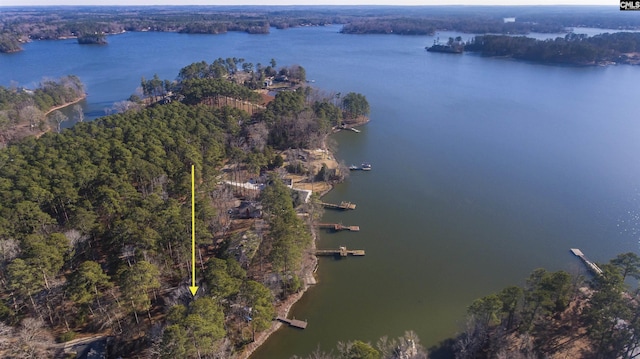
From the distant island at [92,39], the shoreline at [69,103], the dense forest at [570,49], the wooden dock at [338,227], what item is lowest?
the wooden dock at [338,227]

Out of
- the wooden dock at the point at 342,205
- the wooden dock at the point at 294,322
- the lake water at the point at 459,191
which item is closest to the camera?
the wooden dock at the point at 294,322

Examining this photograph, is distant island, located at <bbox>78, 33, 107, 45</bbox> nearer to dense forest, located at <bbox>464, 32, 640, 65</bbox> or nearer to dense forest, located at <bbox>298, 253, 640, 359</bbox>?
dense forest, located at <bbox>464, 32, 640, 65</bbox>

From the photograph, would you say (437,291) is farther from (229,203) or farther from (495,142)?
(495,142)

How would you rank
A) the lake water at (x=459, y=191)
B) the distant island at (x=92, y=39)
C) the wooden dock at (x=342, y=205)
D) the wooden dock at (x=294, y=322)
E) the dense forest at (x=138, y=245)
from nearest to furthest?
the dense forest at (x=138, y=245), the wooden dock at (x=294, y=322), the lake water at (x=459, y=191), the wooden dock at (x=342, y=205), the distant island at (x=92, y=39)

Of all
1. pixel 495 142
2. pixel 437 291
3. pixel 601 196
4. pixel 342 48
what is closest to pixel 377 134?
pixel 495 142

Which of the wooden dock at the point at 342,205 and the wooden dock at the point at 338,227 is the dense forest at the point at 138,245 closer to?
the wooden dock at the point at 338,227

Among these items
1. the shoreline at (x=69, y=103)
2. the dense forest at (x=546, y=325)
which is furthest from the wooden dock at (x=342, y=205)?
the shoreline at (x=69, y=103)

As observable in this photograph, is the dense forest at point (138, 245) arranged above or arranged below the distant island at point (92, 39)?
below

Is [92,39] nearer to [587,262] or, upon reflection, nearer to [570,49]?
[570,49]

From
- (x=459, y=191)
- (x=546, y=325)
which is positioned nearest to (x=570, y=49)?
(x=459, y=191)
